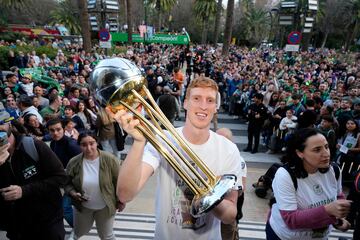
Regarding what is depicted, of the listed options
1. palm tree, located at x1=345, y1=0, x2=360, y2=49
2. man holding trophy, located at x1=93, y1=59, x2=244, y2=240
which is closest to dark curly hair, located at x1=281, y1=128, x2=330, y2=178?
man holding trophy, located at x1=93, y1=59, x2=244, y2=240

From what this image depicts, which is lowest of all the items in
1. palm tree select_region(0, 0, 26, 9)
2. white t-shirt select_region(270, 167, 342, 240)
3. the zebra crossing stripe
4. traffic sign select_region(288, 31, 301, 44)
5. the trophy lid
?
the zebra crossing stripe

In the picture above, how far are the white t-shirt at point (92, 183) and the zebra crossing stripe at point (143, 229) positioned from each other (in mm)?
991

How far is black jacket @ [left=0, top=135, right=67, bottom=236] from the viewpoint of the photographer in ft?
7.73

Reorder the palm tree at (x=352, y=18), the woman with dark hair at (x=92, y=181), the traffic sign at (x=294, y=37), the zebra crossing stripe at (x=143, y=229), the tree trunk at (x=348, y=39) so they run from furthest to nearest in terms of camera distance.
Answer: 1. the tree trunk at (x=348, y=39)
2. the palm tree at (x=352, y=18)
3. the traffic sign at (x=294, y=37)
4. the zebra crossing stripe at (x=143, y=229)
5. the woman with dark hair at (x=92, y=181)

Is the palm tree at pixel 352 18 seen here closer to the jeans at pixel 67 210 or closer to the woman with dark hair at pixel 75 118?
the woman with dark hair at pixel 75 118

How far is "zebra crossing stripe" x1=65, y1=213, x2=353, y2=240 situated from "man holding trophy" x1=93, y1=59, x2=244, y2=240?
226 cm

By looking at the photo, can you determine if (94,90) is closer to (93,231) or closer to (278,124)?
(93,231)

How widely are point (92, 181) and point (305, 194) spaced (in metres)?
2.21

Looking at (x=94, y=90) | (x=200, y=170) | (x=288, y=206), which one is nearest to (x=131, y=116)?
(x=94, y=90)

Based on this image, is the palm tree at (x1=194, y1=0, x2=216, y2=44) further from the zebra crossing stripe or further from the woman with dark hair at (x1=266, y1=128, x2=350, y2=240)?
the woman with dark hair at (x1=266, y1=128, x2=350, y2=240)

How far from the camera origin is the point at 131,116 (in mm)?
1599

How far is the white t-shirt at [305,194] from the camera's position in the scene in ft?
7.38

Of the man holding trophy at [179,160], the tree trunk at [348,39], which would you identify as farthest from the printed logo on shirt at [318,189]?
the tree trunk at [348,39]

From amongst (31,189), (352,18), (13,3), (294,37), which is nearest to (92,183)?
(31,189)
